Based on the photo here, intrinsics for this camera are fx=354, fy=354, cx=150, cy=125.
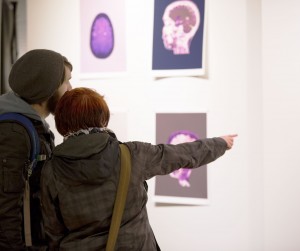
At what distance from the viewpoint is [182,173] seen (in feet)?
5.18

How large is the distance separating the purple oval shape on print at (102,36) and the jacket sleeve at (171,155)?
0.79 meters

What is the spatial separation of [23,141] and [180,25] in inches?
33.7

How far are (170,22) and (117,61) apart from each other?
0.99 ft

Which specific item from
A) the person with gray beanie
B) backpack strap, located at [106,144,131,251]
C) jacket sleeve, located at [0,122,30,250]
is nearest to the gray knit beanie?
the person with gray beanie

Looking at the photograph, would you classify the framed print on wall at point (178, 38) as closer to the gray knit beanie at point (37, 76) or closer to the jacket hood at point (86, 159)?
the gray knit beanie at point (37, 76)

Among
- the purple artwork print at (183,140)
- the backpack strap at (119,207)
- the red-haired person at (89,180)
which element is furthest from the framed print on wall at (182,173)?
the backpack strap at (119,207)

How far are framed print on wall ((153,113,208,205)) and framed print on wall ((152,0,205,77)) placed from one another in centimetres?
20

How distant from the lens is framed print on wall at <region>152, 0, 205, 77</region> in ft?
4.96

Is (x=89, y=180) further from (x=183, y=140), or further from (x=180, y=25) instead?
(x=180, y=25)

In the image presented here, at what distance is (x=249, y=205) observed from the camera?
1481 millimetres

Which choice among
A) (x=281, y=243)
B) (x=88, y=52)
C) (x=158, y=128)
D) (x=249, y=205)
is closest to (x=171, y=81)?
(x=158, y=128)

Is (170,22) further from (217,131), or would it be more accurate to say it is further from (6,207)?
(6,207)

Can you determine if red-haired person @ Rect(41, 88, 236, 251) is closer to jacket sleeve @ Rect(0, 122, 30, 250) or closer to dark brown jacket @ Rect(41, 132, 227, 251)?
dark brown jacket @ Rect(41, 132, 227, 251)

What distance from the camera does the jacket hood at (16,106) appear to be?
3.52 ft
